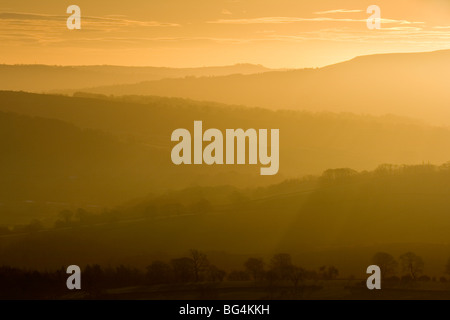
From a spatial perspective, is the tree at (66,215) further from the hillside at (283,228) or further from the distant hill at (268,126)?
the distant hill at (268,126)

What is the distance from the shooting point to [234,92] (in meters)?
111

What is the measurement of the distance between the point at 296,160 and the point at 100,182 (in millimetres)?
20145

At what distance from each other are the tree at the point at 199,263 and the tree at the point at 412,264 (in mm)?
8480

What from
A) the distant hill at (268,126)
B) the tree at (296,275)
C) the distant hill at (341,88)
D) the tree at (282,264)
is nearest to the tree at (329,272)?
the tree at (296,275)

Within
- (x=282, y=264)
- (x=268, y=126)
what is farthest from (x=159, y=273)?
(x=268, y=126)

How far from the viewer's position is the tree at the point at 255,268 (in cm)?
2920

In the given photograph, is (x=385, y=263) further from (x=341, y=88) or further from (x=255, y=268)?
(x=341, y=88)

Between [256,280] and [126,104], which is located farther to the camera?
[126,104]

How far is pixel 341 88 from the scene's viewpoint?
397 ft

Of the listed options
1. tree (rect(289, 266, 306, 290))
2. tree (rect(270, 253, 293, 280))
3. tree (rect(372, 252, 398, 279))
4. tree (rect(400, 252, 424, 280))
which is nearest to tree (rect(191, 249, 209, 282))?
tree (rect(270, 253, 293, 280))

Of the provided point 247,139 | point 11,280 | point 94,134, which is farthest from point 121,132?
point 11,280

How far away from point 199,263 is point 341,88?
9225 centimetres

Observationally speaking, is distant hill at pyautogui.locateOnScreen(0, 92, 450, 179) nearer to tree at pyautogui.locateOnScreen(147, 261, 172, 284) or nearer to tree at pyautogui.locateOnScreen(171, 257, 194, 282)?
tree at pyautogui.locateOnScreen(171, 257, 194, 282)

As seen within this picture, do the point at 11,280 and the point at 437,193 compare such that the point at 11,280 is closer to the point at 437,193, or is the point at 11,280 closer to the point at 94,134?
the point at 437,193
